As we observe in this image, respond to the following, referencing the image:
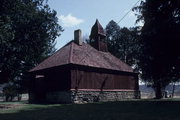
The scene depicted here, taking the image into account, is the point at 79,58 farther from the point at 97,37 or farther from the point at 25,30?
the point at 97,37

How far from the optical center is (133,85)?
42656mm

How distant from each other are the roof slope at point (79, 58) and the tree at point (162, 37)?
9.23 m

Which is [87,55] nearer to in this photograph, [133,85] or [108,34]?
[133,85]

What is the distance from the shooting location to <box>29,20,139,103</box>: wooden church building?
103ft

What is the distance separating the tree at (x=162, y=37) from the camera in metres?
23.7

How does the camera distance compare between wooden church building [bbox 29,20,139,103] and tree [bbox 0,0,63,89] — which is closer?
tree [bbox 0,0,63,89]

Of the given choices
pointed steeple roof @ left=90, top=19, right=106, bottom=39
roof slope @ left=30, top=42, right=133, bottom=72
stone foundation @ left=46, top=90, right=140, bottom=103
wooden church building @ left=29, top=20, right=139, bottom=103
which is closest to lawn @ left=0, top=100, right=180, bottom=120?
stone foundation @ left=46, top=90, right=140, bottom=103

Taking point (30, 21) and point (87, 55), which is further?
point (87, 55)

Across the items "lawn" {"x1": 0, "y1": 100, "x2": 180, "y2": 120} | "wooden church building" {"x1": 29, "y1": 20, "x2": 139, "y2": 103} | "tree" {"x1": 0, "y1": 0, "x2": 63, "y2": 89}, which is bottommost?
"lawn" {"x1": 0, "y1": 100, "x2": 180, "y2": 120}

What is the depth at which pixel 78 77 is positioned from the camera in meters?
31.8

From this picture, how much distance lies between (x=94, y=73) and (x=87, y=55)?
2928 millimetres

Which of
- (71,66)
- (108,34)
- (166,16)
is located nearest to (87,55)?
(71,66)

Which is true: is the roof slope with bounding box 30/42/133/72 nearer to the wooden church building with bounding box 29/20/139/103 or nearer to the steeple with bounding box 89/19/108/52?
the wooden church building with bounding box 29/20/139/103

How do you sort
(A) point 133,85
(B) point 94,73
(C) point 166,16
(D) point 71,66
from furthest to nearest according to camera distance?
(A) point 133,85 < (B) point 94,73 < (D) point 71,66 < (C) point 166,16
